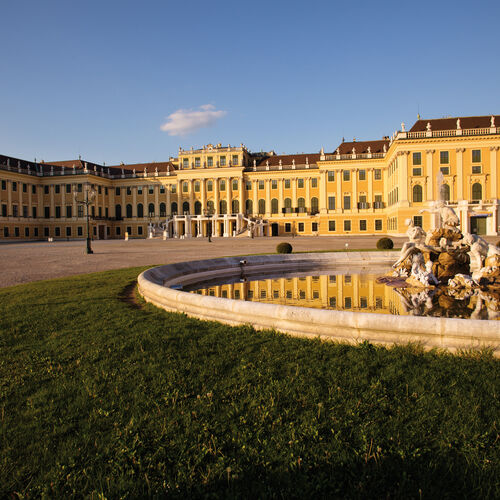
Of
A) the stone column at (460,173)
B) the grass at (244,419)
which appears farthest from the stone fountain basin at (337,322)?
the stone column at (460,173)

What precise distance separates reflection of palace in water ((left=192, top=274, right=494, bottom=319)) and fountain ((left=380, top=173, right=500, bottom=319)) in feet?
0.09

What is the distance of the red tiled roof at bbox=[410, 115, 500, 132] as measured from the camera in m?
47.1

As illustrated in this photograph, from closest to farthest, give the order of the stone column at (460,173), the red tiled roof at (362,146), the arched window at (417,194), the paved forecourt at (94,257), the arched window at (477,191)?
the paved forecourt at (94,257)
the arched window at (477,191)
the stone column at (460,173)
the arched window at (417,194)
the red tiled roof at (362,146)

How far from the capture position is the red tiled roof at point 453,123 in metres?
47.1

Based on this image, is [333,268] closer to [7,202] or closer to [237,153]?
[237,153]

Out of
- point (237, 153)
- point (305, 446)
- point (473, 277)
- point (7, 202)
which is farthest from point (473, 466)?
point (7, 202)

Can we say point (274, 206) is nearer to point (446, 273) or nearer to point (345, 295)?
point (446, 273)

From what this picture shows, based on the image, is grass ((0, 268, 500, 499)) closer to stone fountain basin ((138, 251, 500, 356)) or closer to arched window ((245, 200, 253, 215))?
stone fountain basin ((138, 251, 500, 356))

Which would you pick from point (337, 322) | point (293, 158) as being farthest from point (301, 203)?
point (337, 322)

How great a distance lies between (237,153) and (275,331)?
212 feet

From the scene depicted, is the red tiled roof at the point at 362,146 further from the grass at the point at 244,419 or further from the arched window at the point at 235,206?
the grass at the point at 244,419

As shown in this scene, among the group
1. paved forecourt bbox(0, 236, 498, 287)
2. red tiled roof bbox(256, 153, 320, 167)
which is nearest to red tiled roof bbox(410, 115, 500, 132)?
red tiled roof bbox(256, 153, 320, 167)

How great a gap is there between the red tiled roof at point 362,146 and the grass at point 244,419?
58007mm

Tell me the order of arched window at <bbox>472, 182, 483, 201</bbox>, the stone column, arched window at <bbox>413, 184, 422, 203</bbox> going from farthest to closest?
arched window at <bbox>413, 184, 422, 203</bbox> → the stone column → arched window at <bbox>472, 182, 483, 201</bbox>
